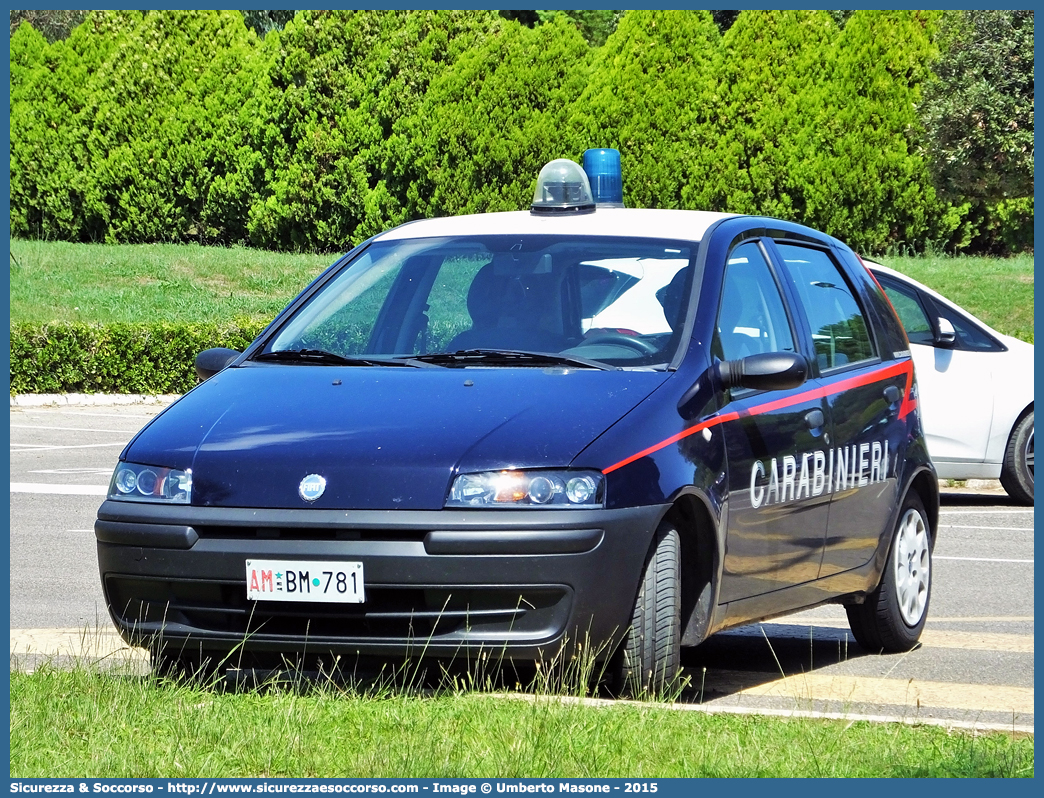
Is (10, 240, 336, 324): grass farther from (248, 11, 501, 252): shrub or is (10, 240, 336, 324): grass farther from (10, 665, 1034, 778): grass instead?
(10, 665, 1034, 778): grass

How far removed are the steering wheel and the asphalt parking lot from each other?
1.27 metres

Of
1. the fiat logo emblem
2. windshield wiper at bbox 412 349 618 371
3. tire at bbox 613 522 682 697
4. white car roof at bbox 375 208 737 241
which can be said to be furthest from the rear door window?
the fiat logo emblem

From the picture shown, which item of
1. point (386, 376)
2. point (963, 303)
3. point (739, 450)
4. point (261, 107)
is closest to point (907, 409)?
point (739, 450)

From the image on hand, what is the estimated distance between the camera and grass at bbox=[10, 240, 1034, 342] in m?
25.2

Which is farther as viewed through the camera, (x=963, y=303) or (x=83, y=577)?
(x=963, y=303)

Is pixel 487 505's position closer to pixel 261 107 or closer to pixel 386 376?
pixel 386 376

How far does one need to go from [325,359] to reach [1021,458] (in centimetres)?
786

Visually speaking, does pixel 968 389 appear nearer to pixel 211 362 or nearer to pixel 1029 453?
pixel 1029 453

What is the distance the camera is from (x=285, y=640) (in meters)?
4.85

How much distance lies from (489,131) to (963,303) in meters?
9.89

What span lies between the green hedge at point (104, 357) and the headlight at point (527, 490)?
656 inches

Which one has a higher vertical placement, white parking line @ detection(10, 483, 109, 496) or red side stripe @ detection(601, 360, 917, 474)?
red side stripe @ detection(601, 360, 917, 474)

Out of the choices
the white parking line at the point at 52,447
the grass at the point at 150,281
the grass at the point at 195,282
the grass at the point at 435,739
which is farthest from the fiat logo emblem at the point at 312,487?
the grass at the point at 195,282

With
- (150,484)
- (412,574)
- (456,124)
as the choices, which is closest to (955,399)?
(412,574)
